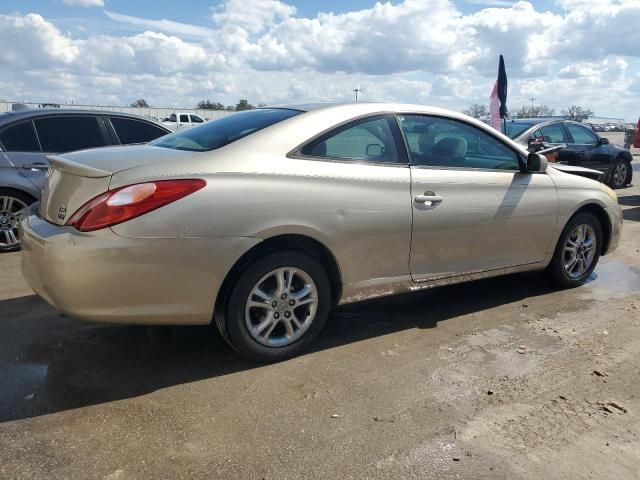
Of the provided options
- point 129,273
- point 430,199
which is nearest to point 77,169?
point 129,273

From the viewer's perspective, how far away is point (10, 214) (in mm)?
6227

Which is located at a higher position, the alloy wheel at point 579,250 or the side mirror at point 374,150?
the side mirror at point 374,150

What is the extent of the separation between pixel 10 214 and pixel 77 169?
364 centimetres

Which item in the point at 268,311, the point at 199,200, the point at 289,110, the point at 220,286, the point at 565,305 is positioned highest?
the point at 289,110

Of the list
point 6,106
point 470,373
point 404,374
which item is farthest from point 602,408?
point 6,106

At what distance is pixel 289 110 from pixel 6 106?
37801 mm

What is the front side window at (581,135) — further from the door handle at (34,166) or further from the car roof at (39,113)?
the door handle at (34,166)

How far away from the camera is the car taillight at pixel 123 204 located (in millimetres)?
2959

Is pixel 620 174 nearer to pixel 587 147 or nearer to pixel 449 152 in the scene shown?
pixel 587 147

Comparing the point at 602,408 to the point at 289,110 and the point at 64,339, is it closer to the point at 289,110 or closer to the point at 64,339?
the point at 289,110

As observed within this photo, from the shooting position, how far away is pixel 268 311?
347 cm

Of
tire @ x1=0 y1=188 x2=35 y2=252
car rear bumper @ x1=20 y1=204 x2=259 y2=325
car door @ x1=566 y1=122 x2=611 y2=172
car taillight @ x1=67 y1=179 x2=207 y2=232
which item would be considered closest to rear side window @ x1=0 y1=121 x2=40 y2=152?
tire @ x1=0 y1=188 x2=35 y2=252

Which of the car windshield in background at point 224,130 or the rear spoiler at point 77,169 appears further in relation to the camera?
the car windshield in background at point 224,130

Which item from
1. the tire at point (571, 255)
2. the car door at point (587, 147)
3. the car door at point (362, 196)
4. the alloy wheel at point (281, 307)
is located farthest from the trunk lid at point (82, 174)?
the car door at point (587, 147)
